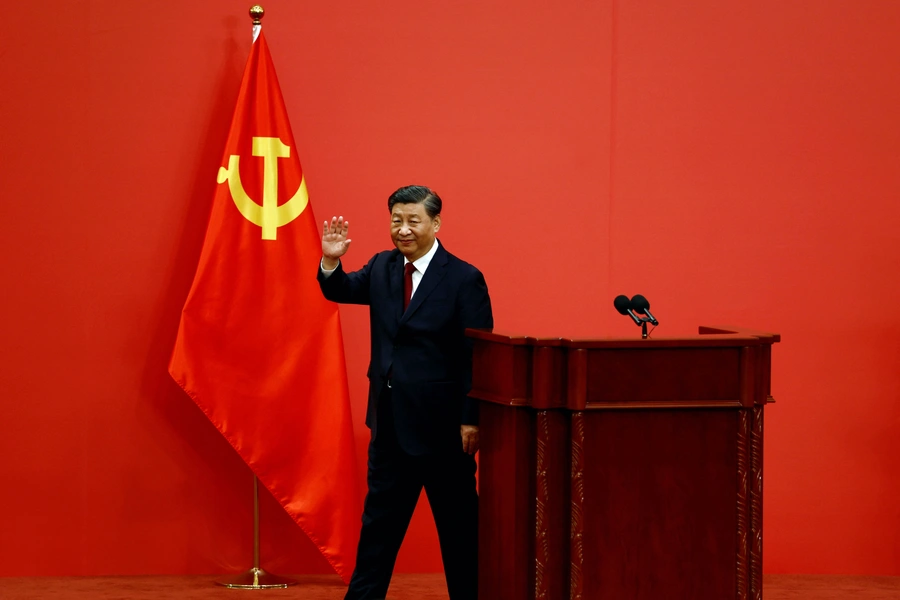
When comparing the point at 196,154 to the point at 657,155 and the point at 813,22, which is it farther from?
the point at 813,22

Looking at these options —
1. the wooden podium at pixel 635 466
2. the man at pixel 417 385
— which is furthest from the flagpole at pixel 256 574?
the wooden podium at pixel 635 466

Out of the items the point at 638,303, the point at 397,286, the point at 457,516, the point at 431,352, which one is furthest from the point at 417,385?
the point at 638,303

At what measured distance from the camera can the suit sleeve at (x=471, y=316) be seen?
10.7ft

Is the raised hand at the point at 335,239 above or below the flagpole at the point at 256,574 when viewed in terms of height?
above

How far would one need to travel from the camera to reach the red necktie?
3.38 metres

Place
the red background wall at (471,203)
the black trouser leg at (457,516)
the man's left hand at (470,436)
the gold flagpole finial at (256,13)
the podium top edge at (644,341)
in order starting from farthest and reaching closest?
the red background wall at (471,203) → the gold flagpole finial at (256,13) → the black trouser leg at (457,516) → the man's left hand at (470,436) → the podium top edge at (644,341)

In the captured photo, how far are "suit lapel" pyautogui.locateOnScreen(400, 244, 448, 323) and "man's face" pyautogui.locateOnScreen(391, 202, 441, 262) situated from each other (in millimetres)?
67

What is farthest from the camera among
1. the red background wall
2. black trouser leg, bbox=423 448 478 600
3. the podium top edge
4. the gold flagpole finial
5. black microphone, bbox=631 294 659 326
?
the red background wall

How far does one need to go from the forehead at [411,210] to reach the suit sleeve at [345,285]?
23cm

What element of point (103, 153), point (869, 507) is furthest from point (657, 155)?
point (103, 153)

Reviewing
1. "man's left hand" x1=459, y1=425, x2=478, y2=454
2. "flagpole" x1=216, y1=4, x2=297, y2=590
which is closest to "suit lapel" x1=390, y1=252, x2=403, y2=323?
"man's left hand" x1=459, y1=425, x2=478, y2=454

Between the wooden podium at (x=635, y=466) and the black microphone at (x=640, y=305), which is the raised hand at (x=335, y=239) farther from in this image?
the black microphone at (x=640, y=305)

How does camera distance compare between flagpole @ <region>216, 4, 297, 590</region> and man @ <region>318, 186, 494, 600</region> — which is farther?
flagpole @ <region>216, 4, 297, 590</region>

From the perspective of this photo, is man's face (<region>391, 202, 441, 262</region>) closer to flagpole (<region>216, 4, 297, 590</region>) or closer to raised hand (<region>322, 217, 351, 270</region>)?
raised hand (<region>322, 217, 351, 270</region>)
